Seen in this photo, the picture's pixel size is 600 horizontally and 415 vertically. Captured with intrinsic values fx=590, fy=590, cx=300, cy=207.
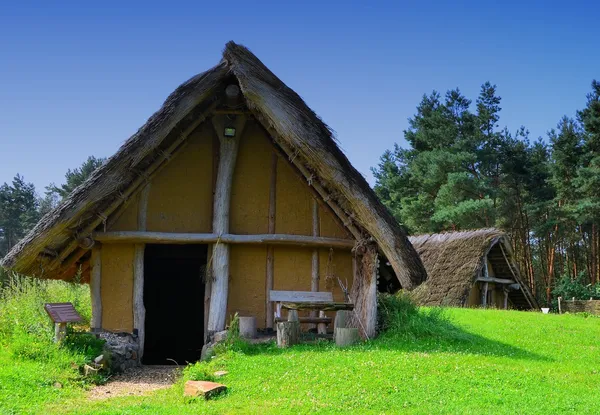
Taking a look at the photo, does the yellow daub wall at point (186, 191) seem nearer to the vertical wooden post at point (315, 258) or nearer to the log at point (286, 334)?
the vertical wooden post at point (315, 258)

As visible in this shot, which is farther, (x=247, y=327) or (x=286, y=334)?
(x=247, y=327)

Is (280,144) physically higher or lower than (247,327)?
higher

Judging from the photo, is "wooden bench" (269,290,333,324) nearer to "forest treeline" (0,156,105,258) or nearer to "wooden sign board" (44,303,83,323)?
"wooden sign board" (44,303,83,323)

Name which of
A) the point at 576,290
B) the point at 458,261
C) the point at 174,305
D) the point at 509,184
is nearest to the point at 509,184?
the point at 509,184

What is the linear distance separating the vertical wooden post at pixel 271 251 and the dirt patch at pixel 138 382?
1724 millimetres

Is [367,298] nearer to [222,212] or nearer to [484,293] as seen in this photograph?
[222,212]

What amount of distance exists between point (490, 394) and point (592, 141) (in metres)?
24.9

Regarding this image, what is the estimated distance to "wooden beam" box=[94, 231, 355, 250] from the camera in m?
9.41

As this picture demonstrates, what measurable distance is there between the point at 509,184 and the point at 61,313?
27.6 m

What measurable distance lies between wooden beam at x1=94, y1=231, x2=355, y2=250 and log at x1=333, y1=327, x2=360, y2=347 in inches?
62.2

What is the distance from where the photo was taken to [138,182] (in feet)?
31.6

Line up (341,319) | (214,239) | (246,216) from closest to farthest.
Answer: (341,319) → (214,239) → (246,216)

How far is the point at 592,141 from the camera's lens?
2770cm

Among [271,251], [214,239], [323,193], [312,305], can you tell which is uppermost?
[323,193]
